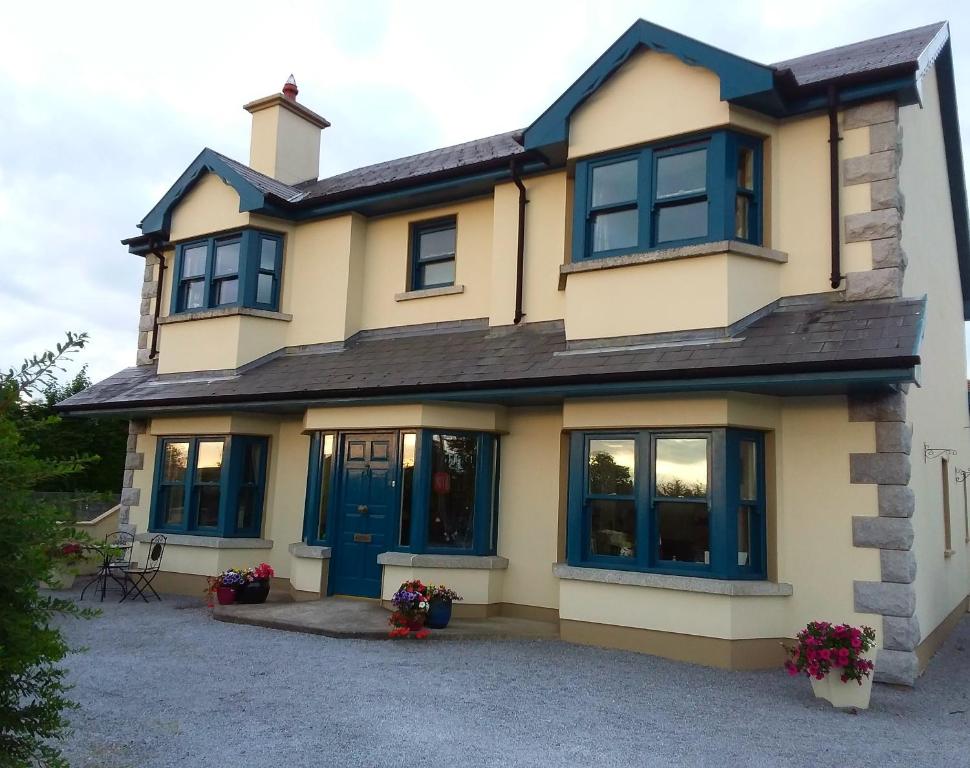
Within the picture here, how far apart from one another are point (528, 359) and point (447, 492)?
2.20 metres

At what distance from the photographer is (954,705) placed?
758cm

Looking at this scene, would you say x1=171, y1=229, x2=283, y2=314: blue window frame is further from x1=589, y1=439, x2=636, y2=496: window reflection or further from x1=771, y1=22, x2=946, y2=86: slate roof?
x1=771, y1=22, x2=946, y2=86: slate roof

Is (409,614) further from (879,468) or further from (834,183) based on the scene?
(834,183)

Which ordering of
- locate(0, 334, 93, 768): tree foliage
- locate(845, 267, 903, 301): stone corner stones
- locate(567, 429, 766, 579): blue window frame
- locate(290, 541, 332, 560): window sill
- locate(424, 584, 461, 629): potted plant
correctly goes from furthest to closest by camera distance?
1. locate(290, 541, 332, 560): window sill
2. locate(424, 584, 461, 629): potted plant
3. locate(567, 429, 766, 579): blue window frame
4. locate(845, 267, 903, 301): stone corner stones
5. locate(0, 334, 93, 768): tree foliage

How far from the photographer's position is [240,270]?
13.6 metres

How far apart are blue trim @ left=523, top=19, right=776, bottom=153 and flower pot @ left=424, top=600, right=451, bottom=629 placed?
5.91 meters

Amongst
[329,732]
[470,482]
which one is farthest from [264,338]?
[329,732]

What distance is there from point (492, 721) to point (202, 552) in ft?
26.5

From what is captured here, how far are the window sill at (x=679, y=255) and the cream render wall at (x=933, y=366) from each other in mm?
1606

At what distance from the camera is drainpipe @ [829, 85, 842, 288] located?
896 centimetres

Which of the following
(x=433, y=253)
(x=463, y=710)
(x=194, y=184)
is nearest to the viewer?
(x=463, y=710)

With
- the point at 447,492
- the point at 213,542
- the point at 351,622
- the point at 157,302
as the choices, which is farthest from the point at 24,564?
the point at 157,302

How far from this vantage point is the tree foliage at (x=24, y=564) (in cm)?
389

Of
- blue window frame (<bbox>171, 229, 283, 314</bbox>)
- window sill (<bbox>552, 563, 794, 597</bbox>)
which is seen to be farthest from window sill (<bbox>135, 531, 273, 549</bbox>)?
window sill (<bbox>552, 563, 794, 597</bbox>)
